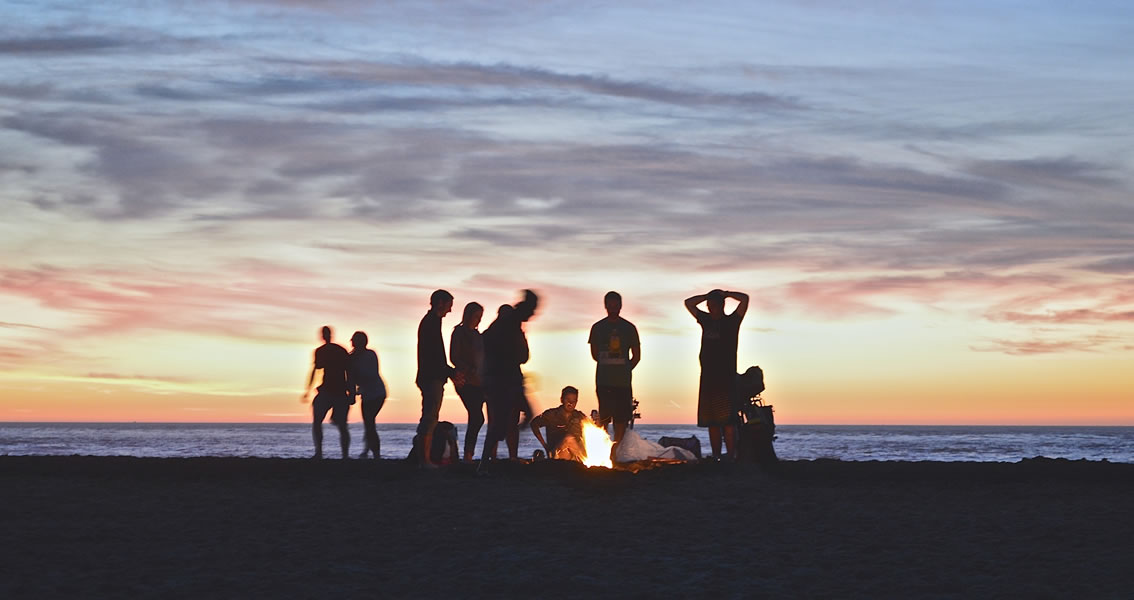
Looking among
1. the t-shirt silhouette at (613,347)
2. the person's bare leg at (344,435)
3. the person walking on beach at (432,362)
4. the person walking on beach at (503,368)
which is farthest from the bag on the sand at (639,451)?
the person's bare leg at (344,435)

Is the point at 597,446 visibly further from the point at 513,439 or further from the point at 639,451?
the point at 513,439

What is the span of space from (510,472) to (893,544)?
207 inches

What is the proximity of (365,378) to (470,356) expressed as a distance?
124 inches

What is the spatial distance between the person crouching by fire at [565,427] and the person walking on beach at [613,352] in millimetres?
1012

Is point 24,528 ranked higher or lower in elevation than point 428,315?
lower

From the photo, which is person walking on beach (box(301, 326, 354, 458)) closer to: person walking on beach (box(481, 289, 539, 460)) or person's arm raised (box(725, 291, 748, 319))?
person walking on beach (box(481, 289, 539, 460))

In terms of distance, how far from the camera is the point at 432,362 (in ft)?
43.9

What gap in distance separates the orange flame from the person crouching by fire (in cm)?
18

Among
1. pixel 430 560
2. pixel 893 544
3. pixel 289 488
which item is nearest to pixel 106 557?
pixel 430 560

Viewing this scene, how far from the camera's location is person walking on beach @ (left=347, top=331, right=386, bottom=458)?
16.1 meters

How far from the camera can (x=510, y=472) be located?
13.0 meters

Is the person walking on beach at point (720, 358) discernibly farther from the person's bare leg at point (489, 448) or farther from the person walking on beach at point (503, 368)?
the person's bare leg at point (489, 448)

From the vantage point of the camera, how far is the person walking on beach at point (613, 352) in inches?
536

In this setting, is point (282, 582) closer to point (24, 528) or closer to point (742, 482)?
point (24, 528)
